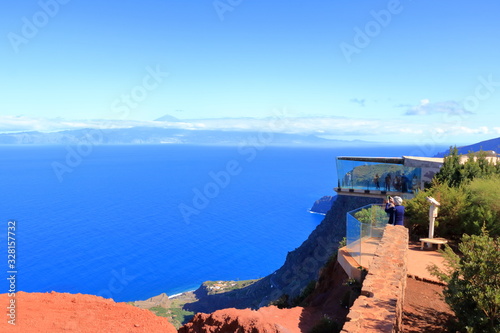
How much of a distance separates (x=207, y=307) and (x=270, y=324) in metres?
46.6

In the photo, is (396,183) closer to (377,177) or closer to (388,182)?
(388,182)

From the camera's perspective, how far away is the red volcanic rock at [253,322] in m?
8.41

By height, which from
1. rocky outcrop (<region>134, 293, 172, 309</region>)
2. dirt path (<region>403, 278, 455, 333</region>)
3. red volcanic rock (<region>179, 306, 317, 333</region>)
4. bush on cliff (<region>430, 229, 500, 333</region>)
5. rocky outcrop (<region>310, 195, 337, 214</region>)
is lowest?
rocky outcrop (<region>134, 293, 172, 309</region>)

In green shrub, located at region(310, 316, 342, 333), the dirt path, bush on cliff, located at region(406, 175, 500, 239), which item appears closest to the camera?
the dirt path

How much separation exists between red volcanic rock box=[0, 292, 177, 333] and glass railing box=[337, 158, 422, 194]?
16386mm

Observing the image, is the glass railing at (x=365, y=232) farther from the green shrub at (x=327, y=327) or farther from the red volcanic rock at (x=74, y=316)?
the red volcanic rock at (x=74, y=316)

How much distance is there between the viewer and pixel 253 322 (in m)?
8.61

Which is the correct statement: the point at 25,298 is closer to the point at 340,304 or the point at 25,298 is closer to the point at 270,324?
the point at 270,324

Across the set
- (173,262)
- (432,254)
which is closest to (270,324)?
(432,254)

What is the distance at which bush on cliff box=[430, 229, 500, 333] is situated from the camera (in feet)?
17.4

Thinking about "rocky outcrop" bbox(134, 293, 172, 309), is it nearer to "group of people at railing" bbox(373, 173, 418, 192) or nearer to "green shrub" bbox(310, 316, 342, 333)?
"group of people at railing" bbox(373, 173, 418, 192)

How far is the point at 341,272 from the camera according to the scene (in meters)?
11.8

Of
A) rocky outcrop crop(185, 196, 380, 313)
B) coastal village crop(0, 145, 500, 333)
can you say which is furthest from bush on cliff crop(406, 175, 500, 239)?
rocky outcrop crop(185, 196, 380, 313)

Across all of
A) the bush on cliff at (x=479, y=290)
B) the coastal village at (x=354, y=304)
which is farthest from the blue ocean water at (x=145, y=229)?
the bush on cliff at (x=479, y=290)
